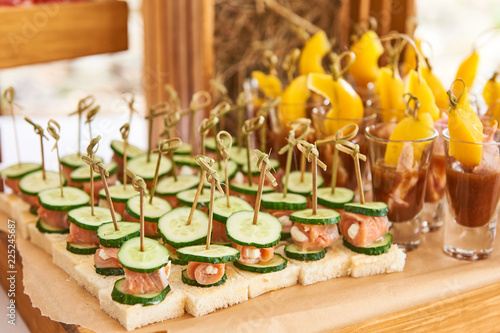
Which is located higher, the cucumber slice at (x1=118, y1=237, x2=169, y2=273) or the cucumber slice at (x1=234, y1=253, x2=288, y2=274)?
the cucumber slice at (x1=118, y1=237, x2=169, y2=273)

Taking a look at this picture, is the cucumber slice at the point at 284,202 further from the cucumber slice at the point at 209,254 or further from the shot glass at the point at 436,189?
the shot glass at the point at 436,189

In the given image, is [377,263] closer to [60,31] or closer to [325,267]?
[325,267]

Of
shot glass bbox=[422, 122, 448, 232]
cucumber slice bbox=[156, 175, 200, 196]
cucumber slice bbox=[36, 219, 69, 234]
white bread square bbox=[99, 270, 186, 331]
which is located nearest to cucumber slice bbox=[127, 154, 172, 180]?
cucumber slice bbox=[156, 175, 200, 196]

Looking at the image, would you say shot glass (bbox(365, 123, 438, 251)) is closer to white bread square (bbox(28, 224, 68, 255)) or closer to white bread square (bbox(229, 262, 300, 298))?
white bread square (bbox(229, 262, 300, 298))

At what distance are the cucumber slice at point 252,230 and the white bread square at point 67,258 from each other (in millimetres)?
365

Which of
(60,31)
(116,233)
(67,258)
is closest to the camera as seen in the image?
(116,233)

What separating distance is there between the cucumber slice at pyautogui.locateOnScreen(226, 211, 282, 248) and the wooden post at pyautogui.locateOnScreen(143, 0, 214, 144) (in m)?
1.25

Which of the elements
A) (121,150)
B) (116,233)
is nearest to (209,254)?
(116,233)

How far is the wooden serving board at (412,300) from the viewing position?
131 centimetres

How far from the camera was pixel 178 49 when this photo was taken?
2633 millimetres

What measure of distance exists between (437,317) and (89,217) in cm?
87

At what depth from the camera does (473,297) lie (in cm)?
144

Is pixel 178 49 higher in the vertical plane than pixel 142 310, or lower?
higher

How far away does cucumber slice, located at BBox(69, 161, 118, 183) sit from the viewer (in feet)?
5.71
